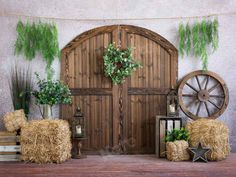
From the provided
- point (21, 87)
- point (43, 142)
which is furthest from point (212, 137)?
point (21, 87)

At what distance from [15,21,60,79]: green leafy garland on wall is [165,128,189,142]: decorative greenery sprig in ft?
6.14

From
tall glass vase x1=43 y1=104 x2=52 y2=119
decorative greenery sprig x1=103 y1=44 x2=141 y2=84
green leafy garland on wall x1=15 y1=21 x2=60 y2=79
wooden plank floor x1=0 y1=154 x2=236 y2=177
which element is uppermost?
green leafy garland on wall x1=15 y1=21 x2=60 y2=79

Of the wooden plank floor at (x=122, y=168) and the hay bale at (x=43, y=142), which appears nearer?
the wooden plank floor at (x=122, y=168)

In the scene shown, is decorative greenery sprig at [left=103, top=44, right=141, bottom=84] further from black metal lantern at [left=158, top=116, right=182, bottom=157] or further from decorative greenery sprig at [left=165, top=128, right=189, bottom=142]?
decorative greenery sprig at [left=165, top=128, right=189, bottom=142]

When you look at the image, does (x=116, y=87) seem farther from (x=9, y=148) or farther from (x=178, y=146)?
(x=9, y=148)

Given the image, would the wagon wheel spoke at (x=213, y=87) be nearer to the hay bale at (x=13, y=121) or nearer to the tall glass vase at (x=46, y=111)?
the tall glass vase at (x=46, y=111)

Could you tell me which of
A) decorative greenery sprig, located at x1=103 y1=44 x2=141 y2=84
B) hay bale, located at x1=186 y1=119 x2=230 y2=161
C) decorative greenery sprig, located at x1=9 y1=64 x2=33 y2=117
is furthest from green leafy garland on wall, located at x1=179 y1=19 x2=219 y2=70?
decorative greenery sprig, located at x1=9 y1=64 x2=33 y2=117

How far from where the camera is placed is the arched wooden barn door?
16.3ft

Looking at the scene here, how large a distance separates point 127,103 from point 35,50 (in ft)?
5.05

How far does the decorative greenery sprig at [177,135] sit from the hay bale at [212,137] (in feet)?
0.27

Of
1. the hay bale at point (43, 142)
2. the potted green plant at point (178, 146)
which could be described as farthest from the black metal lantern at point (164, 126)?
the hay bale at point (43, 142)

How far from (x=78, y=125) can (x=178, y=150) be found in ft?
4.53

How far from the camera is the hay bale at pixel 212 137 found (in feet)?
14.6

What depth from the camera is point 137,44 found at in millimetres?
5004
